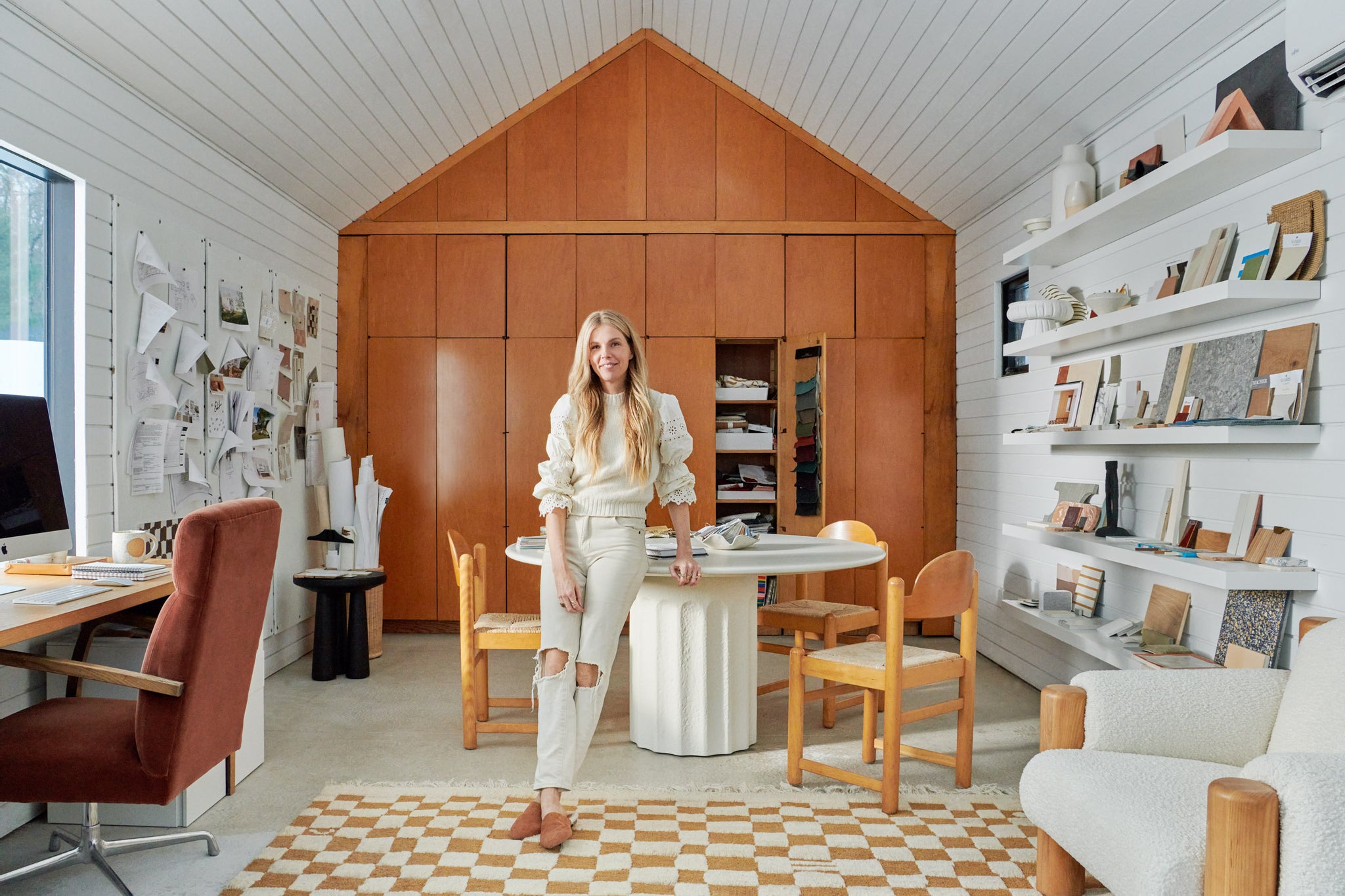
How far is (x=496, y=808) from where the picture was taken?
2838 mm

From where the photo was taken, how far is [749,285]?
544cm

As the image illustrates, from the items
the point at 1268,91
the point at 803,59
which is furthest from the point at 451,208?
the point at 1268,91

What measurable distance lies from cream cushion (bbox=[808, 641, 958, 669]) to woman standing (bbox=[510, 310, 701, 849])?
567mm

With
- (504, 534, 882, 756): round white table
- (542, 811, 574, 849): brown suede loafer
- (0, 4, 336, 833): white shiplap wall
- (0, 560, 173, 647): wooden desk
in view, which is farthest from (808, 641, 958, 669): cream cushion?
(0, 4, 336, 833): white shiplap wall

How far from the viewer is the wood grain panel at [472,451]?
5.44 m

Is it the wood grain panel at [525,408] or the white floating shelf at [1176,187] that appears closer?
the white floating shelf at [1176,187]

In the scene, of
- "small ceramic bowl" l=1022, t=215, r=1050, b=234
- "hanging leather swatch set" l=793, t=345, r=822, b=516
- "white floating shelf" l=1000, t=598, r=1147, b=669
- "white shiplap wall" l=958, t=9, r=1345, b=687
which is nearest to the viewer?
"white shiplap wall" l=958, t=9, r=1345, b=687

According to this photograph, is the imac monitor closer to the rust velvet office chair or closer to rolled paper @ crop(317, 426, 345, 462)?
the rust velvet office chair

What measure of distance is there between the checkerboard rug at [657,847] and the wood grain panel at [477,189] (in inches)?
141

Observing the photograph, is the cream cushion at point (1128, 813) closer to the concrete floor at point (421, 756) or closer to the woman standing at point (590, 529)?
the concrete floor at point (421, 756)

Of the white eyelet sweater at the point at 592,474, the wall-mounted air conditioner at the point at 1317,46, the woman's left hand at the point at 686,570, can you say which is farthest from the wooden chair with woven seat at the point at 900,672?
the wall-mounted air conditioner at the point at 1317,46

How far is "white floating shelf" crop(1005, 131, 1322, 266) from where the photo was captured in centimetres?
Result: 246

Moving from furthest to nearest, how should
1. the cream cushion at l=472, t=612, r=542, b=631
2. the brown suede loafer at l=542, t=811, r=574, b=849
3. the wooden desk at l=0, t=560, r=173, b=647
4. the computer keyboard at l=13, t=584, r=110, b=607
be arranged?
the cream cushion at l=472, t=612, r=542, b=631
the brown suede loafer at l=542, t=811, r=574, b=849
the computer keyboard at l=13, t=584, r=110, b=607
the wooden desk at l=0, t=560, r=173, b=647

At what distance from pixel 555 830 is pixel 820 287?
148 inches
